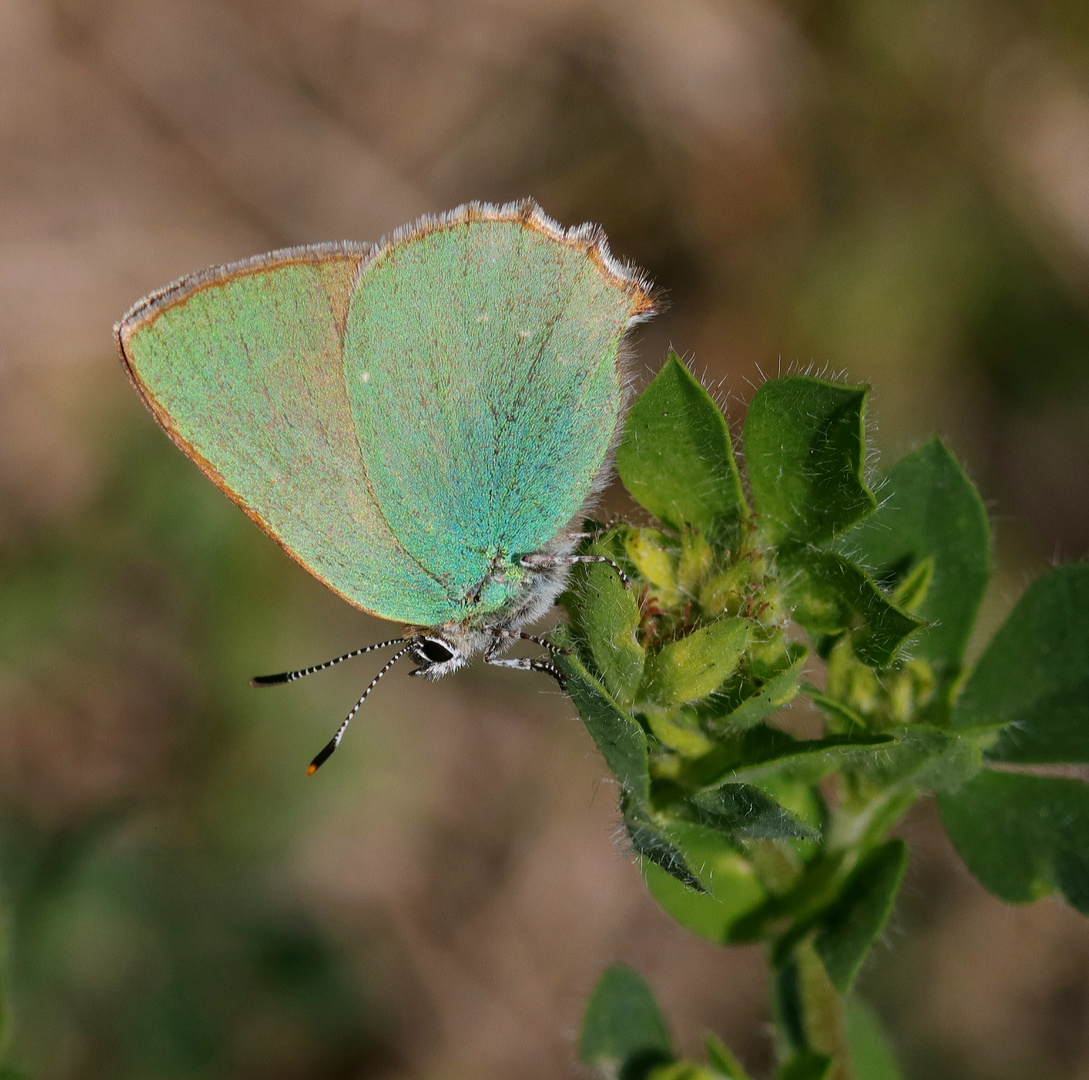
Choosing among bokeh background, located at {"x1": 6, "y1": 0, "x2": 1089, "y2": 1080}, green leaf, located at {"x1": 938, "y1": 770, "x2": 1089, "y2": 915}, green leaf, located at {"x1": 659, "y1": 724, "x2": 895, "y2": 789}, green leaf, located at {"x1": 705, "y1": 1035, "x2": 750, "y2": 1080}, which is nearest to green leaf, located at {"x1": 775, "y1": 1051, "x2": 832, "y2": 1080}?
green leaf, located at {"x1": 705, "y1": 1035, "x2": 750, "y2": 1080}

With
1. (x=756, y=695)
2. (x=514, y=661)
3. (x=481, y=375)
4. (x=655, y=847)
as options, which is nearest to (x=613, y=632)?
(x=756, y=695)

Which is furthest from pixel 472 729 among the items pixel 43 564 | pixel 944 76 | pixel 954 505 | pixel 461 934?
pixel 944 76

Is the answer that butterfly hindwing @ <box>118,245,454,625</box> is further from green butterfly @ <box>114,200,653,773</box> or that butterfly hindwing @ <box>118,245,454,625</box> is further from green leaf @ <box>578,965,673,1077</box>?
green leaf @ <box>578,965,673,1077</box>

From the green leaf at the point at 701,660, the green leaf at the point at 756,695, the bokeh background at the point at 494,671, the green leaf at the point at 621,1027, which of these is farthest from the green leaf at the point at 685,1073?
the bokeh background at the point at 494,671

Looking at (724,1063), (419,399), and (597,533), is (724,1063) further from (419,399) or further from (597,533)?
(419,399)

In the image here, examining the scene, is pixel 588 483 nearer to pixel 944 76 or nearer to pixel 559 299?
pixel 559 299
